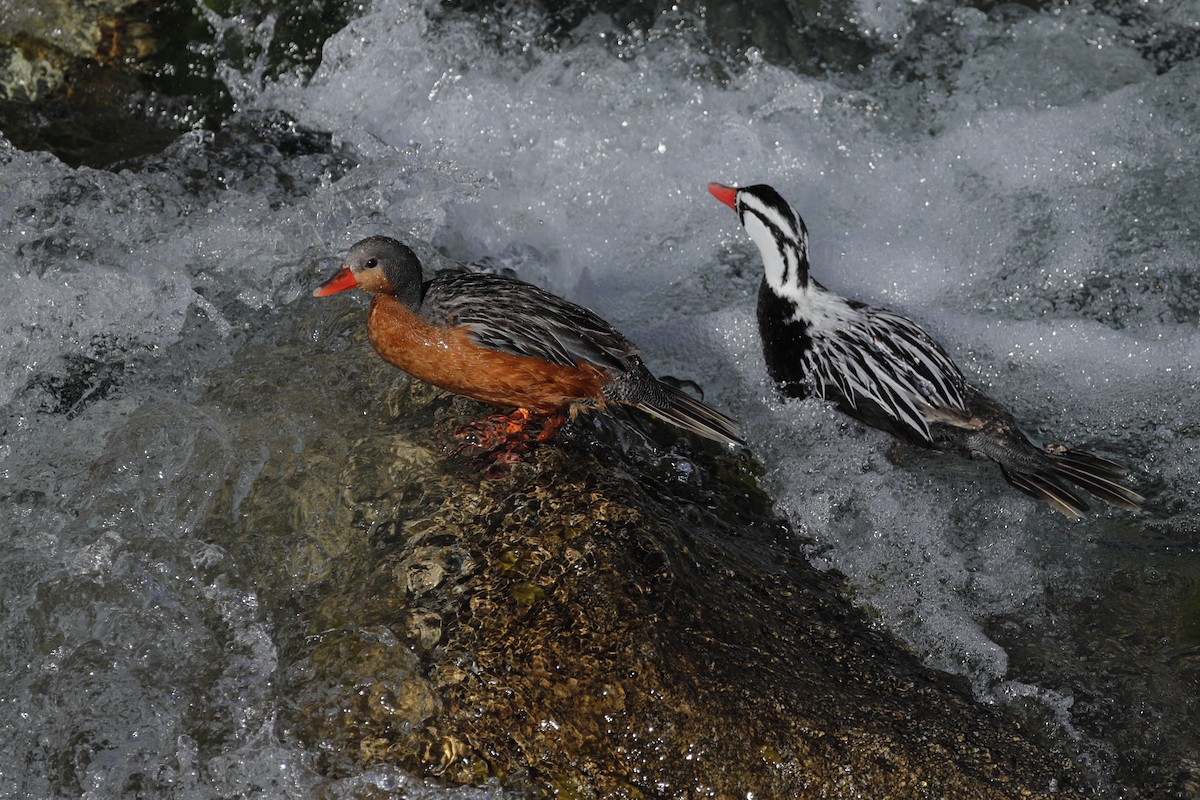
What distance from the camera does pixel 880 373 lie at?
17.9 ft

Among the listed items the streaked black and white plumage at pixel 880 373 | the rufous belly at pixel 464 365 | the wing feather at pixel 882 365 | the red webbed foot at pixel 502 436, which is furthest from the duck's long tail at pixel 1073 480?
the red webbed foot at pixel 502 436

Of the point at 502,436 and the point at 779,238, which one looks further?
the point at 779,238

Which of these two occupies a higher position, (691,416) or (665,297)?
(691,416)

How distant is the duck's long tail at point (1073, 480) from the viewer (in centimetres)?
501

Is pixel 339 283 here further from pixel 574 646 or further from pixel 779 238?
pixel 779 238

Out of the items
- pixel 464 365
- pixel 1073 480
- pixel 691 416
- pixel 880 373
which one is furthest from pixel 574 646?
pixel 1073 480

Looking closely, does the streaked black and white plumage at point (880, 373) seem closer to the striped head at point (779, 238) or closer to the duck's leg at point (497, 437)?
the striped head at point (779, 238)

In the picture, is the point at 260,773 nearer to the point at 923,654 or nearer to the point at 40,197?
the point at 923,654

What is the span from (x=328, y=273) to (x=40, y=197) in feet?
5.41

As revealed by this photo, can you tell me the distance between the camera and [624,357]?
474 cm

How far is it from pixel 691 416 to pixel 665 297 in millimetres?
1864

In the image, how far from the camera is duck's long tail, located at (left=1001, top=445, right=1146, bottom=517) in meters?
5.01

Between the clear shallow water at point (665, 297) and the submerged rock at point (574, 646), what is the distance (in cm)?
21

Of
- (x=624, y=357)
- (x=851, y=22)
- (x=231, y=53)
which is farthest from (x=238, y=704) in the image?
(x=851, y=22)
